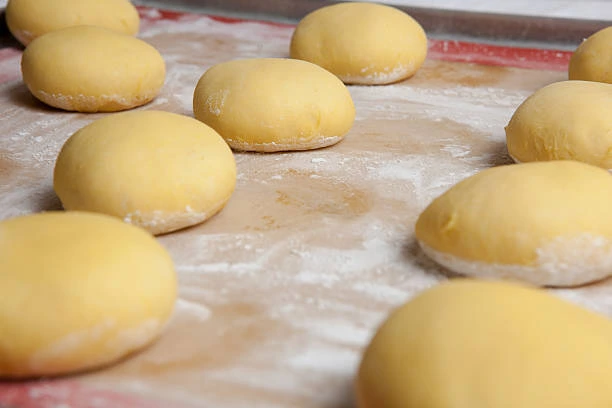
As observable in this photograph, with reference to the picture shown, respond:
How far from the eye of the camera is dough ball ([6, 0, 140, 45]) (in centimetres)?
246

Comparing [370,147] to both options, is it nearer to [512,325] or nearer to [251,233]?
[251,233]

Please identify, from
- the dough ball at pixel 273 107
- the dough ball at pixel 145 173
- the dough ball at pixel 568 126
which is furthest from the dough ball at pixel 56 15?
the dough ball at pixel 568 126

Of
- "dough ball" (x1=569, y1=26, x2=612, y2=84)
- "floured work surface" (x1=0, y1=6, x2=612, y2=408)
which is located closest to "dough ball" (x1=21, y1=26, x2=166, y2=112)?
"floured work surface" (x1=0, y1=6, x2=612, y2=408)

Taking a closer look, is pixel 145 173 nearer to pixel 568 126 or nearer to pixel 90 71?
pixel 90 71

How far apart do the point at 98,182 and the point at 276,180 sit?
1.43ft

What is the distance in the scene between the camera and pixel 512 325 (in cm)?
91

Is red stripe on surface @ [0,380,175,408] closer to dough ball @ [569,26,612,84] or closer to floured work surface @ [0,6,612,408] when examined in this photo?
floured work surface @ [0,6,612,408]

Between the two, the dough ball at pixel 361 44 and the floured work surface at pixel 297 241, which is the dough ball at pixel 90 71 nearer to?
the floured work surface at pixel 297 241

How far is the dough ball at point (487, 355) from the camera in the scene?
86cm

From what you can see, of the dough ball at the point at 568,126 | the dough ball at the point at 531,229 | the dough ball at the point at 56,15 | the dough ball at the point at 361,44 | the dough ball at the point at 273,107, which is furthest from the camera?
the dough ball at the point at 56,15

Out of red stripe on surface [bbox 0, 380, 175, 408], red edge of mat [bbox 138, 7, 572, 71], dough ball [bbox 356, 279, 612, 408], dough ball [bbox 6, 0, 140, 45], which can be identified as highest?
dough ball [bbox 356, 279, 612, 408]

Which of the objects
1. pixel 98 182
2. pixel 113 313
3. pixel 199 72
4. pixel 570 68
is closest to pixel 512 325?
pixel 113 313

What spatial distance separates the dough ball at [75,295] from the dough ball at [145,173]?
27 cm

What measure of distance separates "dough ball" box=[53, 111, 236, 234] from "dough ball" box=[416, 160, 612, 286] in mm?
457
